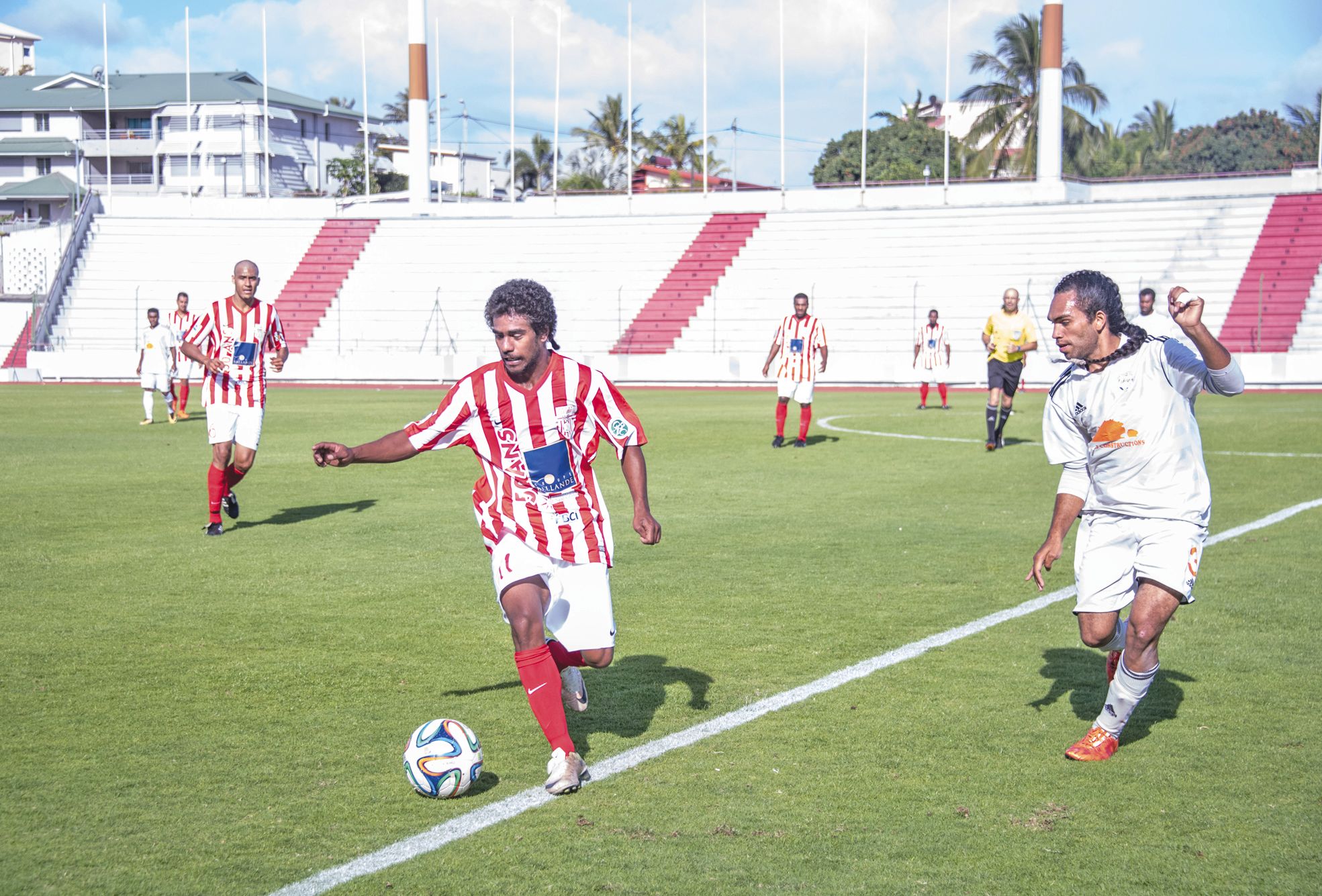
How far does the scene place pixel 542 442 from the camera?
512 cm

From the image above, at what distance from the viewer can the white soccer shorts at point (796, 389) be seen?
17.7m

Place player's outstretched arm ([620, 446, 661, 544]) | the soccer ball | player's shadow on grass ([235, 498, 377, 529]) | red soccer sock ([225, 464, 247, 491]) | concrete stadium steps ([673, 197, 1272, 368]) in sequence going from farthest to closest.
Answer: concrete stadium steps ([673, 197, 1272, 368]) < player's shadow on grass ([235, 498, 377, 529]) < red soccer sock ([225, 464, 247, 491]) < player's outstretched arm ([620, 446, 661, 544]) < the soccer ball

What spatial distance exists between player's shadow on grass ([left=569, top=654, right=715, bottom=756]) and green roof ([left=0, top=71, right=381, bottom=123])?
69.3 m

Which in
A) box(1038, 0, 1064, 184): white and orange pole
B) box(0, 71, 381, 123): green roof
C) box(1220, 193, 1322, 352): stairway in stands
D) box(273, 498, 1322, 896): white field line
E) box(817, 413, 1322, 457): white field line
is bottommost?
box(273, 498, 1322, 896): white field line

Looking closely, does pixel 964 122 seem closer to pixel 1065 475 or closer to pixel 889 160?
pixel 889 160

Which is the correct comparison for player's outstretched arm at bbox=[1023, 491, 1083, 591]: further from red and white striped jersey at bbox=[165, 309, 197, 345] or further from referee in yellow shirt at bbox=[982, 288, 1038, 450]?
red and white striped jersey at bbox=[165, 309, 197, 345]

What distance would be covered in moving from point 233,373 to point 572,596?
282 inches

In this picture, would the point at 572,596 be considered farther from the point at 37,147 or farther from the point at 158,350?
the point at 37,147

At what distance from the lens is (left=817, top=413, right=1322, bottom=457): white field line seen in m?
15.6

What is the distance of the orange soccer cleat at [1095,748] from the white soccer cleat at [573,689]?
6.85ft

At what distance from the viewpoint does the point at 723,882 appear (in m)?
3.89

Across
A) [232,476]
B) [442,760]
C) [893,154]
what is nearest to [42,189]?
[893,154]

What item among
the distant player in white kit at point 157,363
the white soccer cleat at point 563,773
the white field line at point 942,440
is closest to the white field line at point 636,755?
the white soccer cleat at point 563,773

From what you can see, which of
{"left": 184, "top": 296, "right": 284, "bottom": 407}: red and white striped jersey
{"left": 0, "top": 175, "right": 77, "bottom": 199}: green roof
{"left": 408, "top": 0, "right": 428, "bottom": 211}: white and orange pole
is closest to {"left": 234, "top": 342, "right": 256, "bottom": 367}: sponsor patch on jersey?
{"left": 184, "top": 296, "right": 284, "bottom": 407}: red and white striped jersey
